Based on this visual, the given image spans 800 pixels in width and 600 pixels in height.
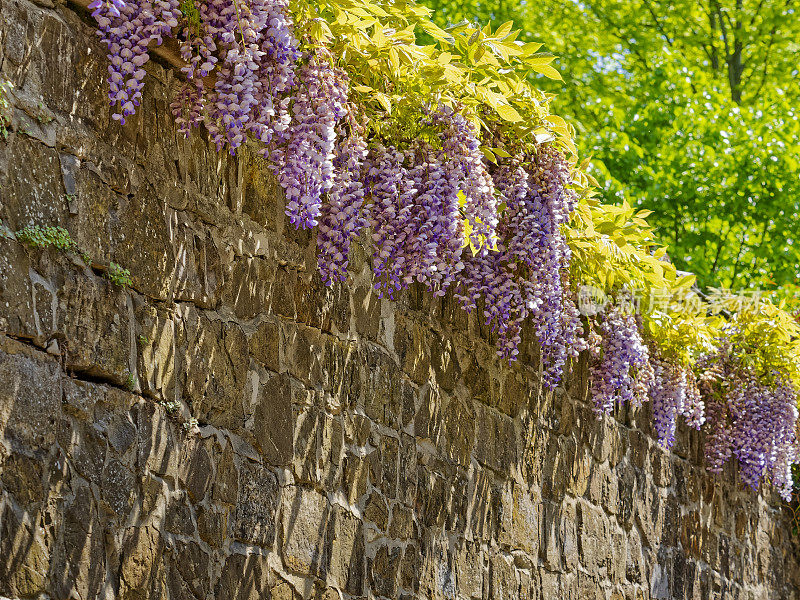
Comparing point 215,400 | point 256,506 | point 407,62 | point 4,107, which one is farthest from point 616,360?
point 4,107

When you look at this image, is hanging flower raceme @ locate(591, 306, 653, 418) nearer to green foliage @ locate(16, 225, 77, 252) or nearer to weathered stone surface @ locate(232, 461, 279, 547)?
weathered stone surface @ locate(232, 461, 279, 547)

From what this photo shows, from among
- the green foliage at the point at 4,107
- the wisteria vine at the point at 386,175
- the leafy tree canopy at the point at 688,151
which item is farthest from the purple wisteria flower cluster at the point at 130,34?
the leafy tree canopy at the point at 688,151

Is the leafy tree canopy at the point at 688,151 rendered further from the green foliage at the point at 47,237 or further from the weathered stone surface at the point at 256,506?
the green foliage at the point at 47,237

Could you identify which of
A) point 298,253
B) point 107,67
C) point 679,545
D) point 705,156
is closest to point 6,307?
point 107,67

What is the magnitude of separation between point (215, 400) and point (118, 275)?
44cm

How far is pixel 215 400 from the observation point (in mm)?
2391

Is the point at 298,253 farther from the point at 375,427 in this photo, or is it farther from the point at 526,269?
the point at 526,269

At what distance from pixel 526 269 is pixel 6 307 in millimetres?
2003

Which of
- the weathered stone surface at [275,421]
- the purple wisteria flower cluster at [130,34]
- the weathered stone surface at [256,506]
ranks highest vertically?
the purple wisteria flower cluster at [130,34]

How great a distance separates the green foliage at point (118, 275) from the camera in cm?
209

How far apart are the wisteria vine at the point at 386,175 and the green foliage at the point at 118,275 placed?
13.3 inches

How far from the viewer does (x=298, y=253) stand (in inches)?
109

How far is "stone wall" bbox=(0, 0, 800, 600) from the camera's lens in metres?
1.91

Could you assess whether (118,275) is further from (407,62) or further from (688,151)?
(688,151)
